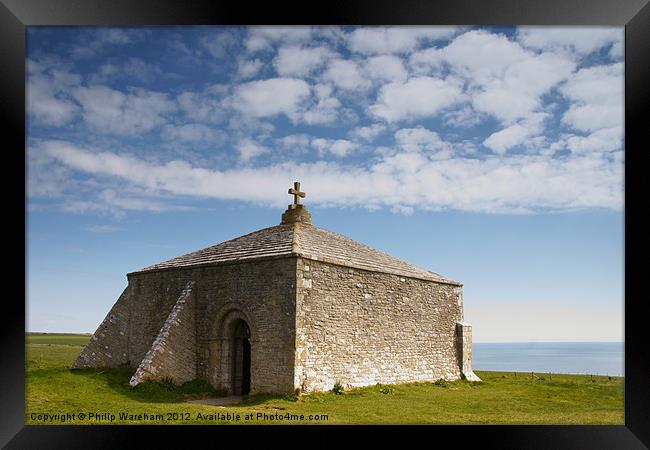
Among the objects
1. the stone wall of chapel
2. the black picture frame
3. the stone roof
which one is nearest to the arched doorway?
the stone roof

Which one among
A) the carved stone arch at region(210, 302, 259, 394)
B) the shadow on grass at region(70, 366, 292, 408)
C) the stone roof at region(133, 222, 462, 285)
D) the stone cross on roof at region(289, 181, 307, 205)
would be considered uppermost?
the stone cross on roof at region(289, 181, 307, 205)

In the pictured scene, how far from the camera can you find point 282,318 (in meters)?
13.6

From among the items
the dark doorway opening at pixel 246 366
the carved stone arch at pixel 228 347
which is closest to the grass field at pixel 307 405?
the carved stone arch at pixel 228 347

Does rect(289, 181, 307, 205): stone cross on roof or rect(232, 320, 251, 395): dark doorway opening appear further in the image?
rect(289, 181, 307, 205): stone cross on roof

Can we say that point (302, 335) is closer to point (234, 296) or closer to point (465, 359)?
point (234, 296)

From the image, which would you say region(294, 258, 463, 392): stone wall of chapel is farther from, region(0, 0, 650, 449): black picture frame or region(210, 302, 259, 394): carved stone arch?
region(0, 0, 650, 449): black picture frame

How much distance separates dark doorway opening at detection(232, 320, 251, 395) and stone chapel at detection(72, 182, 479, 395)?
3 cm

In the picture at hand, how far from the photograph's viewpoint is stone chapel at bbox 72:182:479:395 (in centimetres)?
1376
